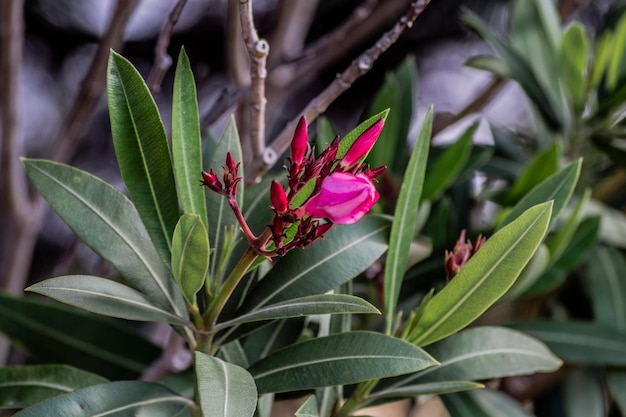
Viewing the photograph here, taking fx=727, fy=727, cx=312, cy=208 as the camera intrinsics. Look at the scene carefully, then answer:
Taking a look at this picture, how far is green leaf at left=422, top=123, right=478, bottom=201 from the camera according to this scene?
0.89 m

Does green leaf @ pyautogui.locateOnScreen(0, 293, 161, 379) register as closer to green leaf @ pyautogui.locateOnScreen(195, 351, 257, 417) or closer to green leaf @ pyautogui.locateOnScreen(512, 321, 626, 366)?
green leaf @ pyautogui.locateOnScreen(195, 351, 257, 417)

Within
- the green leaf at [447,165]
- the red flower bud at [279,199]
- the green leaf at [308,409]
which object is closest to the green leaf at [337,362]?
the green leaf at [308,409]

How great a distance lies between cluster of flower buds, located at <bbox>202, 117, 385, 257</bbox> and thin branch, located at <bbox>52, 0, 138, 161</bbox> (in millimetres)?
493

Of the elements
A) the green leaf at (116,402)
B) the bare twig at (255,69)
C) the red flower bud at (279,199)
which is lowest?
the green leaf at (116,402)

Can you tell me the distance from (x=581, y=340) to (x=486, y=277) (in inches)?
17.4

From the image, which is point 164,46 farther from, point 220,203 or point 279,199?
point 279,199

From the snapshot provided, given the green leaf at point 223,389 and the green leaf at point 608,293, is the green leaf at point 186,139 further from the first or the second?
the green leaf at point 608,293

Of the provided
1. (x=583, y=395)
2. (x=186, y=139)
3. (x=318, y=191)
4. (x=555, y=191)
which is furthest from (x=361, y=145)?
(x=583, y=395)

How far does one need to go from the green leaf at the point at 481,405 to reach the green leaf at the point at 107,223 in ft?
1.08

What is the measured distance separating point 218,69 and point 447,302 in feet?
4.27

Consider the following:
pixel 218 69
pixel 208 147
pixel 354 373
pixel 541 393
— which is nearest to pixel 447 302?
pixel 354 373

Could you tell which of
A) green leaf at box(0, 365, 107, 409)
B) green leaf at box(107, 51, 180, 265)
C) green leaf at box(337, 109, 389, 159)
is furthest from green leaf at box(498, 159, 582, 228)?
green leaf at box(0, 365, 107, 409)

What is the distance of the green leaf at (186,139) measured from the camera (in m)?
0.55

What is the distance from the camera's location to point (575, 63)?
3.49 feet
